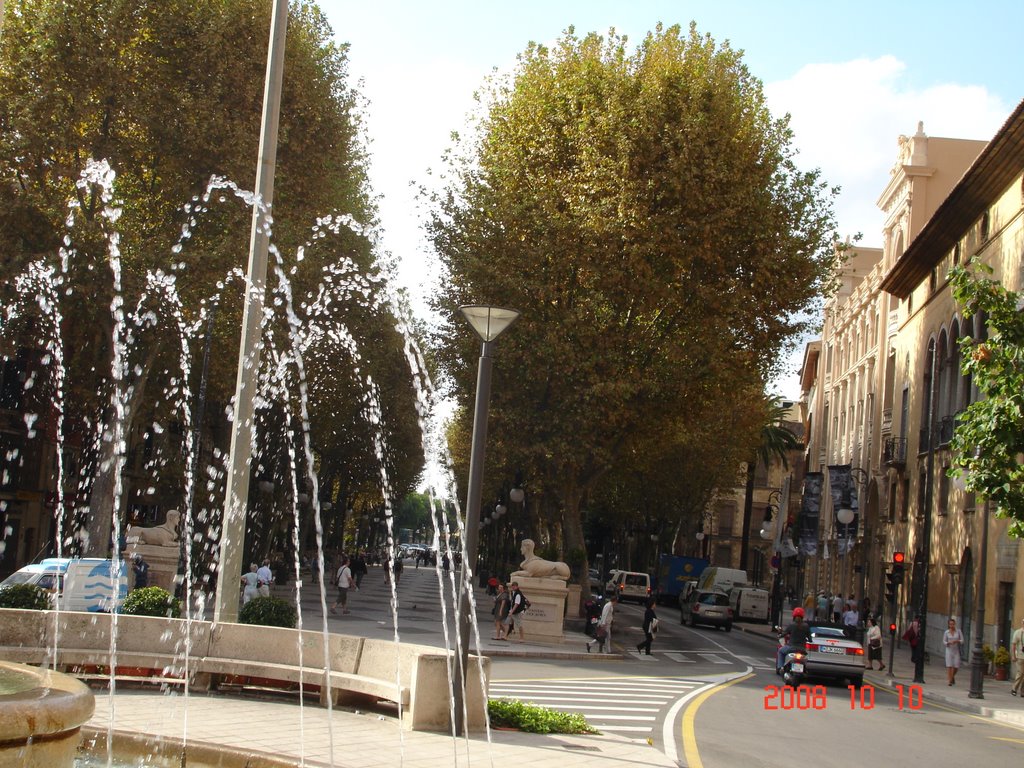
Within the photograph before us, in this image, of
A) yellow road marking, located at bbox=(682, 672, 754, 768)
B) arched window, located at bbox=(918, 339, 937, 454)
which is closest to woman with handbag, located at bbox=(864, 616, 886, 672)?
yellow road marking, located at bbox=(682, 672, 754, 768)

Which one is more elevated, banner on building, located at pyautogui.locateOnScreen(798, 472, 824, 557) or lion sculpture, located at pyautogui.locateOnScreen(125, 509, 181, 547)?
banner on building, located at pyautogui.locateOnScreen(798, 472, 824, 557)

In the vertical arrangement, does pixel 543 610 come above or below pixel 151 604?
below

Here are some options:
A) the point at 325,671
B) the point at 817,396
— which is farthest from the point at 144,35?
the point at 817,396

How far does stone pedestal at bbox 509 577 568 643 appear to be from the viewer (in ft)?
99.5

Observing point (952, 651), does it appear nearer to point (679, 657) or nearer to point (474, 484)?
point (679, 657)

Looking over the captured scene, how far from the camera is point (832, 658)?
24.8m

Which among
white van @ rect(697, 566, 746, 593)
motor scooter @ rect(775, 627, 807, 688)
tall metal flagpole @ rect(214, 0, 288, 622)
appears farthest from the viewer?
white van @ rect(697, 566, 746, 593)

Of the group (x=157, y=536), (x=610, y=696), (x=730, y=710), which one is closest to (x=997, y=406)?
(x=730, y=710)

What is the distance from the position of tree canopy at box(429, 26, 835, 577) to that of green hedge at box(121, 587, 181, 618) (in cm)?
2180

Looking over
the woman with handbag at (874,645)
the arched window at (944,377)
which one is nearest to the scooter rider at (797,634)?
the woman with handbag at (874,645)

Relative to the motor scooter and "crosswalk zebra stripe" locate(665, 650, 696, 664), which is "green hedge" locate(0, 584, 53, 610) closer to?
the motor scooter

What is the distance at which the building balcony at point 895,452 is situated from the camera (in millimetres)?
47281

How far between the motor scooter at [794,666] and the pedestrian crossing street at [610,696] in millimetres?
1892
